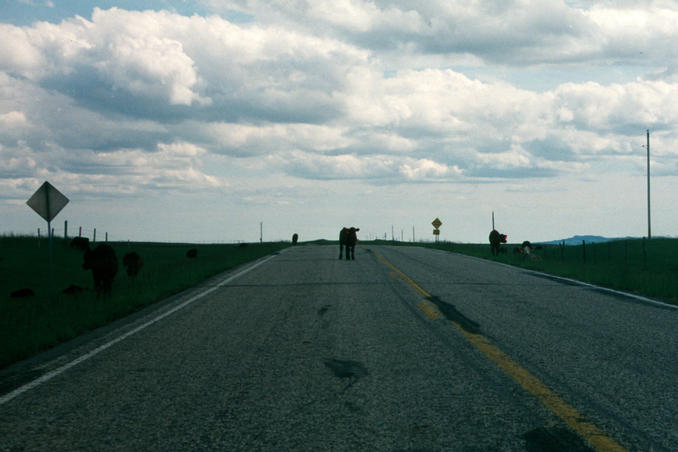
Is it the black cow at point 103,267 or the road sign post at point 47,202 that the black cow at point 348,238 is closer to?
the black cow at point 103,267

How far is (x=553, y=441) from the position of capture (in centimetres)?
448

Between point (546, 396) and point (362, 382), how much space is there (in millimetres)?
1665

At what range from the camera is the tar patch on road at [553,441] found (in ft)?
14.2

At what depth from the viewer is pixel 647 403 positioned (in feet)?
17.7

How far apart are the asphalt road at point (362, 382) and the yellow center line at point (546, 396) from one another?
2cm

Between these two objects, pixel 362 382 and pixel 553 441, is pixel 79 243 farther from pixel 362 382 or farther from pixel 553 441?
pixel 553 441

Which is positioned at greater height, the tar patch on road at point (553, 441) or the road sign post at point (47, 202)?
the road sign post at point (47, 202)

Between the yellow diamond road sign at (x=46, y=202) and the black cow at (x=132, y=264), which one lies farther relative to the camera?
the black cow at (x=132, y=264)

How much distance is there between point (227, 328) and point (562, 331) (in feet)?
15.6

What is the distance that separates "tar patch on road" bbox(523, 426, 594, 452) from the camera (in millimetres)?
4320

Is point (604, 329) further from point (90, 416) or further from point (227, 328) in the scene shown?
point (90, 416)

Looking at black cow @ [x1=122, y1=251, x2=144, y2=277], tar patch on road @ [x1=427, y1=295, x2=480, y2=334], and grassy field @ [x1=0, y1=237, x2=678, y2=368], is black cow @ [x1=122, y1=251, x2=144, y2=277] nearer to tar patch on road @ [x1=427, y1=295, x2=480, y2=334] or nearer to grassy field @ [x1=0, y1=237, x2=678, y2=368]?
grassy field @ [x1=0, y1=237, x2=678, y2=368]

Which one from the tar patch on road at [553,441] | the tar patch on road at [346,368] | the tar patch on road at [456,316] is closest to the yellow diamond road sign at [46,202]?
the tar patch on road at [456,316]

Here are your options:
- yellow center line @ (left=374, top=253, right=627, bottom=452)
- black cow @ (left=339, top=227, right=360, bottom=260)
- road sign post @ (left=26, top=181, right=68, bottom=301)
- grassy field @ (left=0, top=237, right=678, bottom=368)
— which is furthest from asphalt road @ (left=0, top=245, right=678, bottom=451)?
black cow @ (left=339, top=227, right=360, bottom=260)
